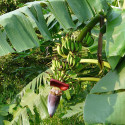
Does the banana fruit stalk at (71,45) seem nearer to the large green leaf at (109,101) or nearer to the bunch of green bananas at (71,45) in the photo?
the bunch of green bananas at (71,45)

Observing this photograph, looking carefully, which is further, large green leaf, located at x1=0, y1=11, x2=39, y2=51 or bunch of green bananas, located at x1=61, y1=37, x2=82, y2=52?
bunch of green bananas, located at x1=61, y1=37, x2=82, y2=52

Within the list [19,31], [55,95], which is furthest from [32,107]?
[19,31]

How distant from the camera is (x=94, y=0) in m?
0.88

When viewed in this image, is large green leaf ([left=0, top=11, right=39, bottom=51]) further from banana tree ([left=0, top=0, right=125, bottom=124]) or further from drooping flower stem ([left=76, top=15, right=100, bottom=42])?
drooping flower stem ([left=76, top=15, right=100, bottom=42])

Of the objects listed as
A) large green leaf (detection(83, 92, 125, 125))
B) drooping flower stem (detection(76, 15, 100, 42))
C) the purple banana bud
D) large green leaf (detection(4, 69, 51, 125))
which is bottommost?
large green leaf (detection(4, 69, 51, 125))

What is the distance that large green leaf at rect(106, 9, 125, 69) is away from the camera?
82 cm

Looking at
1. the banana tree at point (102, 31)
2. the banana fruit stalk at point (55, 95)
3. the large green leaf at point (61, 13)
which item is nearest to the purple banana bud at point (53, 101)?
the banana fruit stalk at point (55, 95)

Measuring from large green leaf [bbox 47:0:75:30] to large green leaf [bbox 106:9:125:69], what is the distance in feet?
0.49

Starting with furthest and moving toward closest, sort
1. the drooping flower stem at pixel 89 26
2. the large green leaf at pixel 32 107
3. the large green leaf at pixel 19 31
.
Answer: the large green leaf at pixel 32 107 < the drooping flower stem at pixel 89 26 < the large green leaf at pixel 19 31

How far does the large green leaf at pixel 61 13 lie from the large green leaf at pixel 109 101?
0.27 metres

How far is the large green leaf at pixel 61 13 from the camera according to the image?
86 centimetres

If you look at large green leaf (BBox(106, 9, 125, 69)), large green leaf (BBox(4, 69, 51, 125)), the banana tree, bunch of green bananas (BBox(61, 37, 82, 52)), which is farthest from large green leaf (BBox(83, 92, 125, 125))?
large green leaf (BBox(4, 69, 51, 125))

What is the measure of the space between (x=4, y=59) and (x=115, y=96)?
3.20 m

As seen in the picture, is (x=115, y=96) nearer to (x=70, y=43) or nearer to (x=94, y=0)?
(x=70, y=43)
